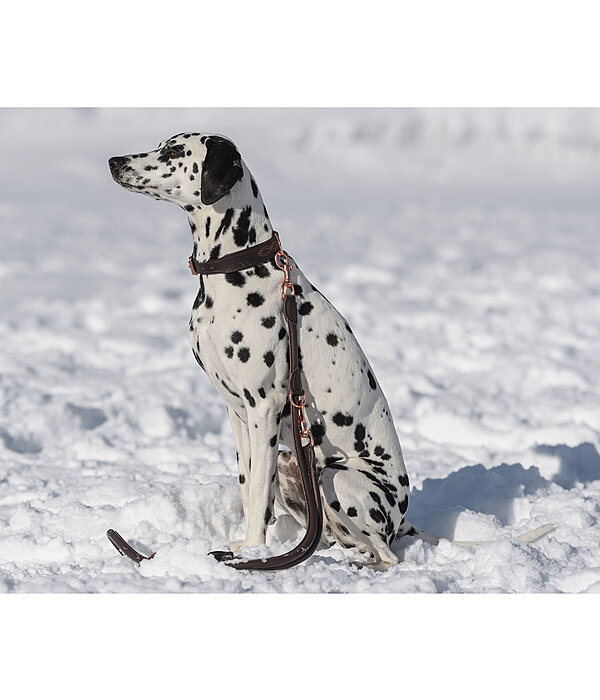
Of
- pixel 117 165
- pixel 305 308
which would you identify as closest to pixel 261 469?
pixel 305 308

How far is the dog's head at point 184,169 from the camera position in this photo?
12.8 ft

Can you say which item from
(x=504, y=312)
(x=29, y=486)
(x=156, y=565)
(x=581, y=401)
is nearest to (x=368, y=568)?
(x=156, y=565)

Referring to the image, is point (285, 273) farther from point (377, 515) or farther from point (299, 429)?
point (377, 515)

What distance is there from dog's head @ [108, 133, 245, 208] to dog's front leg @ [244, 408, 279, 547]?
1.05 meters

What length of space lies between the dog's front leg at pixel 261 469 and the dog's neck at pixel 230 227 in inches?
31.3

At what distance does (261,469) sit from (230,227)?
1.16 meters

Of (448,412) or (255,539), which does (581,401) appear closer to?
(448,412)

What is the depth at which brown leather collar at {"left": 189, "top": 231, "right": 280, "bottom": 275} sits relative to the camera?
4027mm

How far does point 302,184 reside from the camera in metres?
17.3

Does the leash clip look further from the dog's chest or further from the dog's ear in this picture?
the dog's ear

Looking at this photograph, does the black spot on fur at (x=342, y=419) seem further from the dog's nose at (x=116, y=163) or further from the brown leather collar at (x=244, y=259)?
the dog's nose at (x=116, y=163)

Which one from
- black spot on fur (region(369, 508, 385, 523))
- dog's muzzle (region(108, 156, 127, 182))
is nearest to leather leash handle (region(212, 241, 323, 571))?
black spot on fur (region(369, 508, 385, 523))

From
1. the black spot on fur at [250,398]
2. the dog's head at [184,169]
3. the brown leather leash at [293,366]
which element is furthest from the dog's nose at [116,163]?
the black spot on fur at [250,398]

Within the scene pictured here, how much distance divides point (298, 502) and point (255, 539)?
35cm
